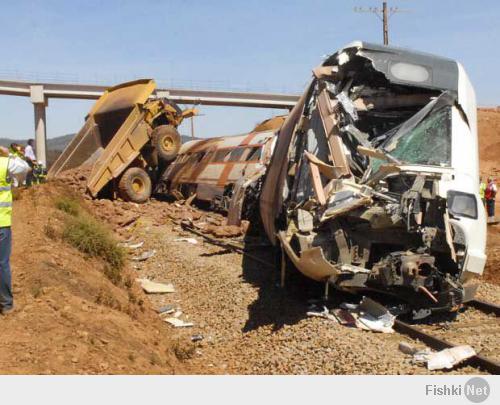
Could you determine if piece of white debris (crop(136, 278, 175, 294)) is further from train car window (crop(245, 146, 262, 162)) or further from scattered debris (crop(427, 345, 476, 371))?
train car window (crop(245, 146, 262, 162))

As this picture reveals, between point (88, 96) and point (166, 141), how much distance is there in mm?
21936

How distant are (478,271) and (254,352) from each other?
113 inches

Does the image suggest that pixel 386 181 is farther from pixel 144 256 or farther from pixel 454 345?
pixel 144 256

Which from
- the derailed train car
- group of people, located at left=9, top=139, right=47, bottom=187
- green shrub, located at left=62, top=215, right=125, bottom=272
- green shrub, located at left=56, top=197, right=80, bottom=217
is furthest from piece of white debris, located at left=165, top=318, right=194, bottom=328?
group of people, located at left=9, top=139, right=47, bottom=187

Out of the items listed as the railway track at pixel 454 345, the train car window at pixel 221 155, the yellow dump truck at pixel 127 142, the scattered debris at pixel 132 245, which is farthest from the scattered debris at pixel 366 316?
the yellow dump truck at pixel 127 142

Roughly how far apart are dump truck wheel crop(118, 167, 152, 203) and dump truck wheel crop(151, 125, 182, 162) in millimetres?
909

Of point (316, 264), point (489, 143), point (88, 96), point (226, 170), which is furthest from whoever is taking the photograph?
point (88, 96)

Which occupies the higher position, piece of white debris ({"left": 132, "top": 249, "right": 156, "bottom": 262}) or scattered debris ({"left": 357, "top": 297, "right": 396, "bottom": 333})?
scattered debris ({"left": 357, "top": 297, "right": 396, "bottom": 333})

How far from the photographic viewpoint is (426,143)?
784 centimetres

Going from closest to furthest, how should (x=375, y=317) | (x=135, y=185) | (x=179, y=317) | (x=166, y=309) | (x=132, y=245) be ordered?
(x=375, y=317), (x=179, y=317), (x=166, y=309), (x=132, y=245), (x=135, y=185)

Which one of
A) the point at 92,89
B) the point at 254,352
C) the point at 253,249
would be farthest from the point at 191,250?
the point at 92,89

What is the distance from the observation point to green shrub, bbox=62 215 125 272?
398 inches

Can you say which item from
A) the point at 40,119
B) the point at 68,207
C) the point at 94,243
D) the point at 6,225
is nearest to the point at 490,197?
the point at 68,207

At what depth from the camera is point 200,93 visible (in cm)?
4116
